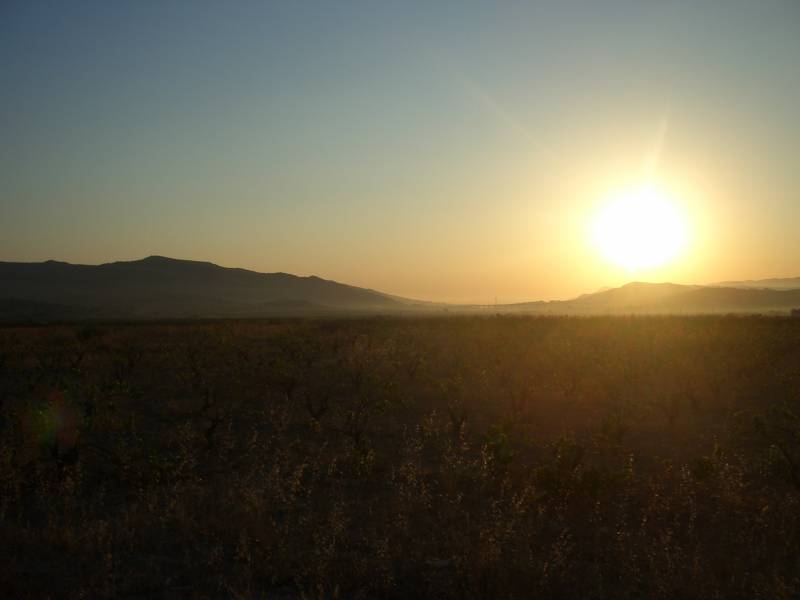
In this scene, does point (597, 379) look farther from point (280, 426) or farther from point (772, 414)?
point (280, 426)

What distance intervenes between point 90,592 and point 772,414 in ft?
38.0

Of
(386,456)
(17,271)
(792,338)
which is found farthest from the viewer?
(17,271)

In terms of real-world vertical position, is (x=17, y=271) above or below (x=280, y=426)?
above

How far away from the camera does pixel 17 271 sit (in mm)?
190375

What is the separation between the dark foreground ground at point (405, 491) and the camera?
5.20 m

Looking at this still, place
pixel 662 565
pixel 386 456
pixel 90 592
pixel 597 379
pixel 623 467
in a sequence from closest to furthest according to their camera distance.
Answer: pixel 90 592 < pixel 662 565 < pixel 623 467 < pixel 386 456 < pixel 597 379

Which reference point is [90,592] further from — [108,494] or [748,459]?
[748,459]

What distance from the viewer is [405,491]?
7.44 meters

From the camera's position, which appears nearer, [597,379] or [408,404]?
[408,404]

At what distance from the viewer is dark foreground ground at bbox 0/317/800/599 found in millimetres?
5195

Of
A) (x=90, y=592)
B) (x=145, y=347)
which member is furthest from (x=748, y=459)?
Result: (x=145, y=347)

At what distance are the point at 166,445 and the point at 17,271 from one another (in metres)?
221

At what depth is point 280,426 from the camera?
10.9m

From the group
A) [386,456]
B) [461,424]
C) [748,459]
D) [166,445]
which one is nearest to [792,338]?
[748,459]
